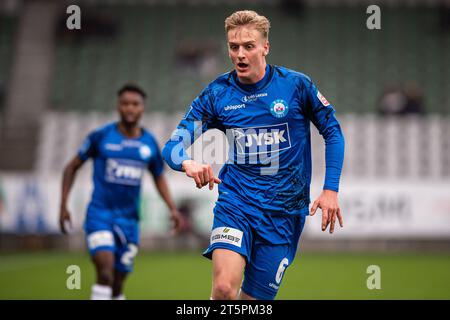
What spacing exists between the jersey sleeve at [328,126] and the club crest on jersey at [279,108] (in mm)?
164

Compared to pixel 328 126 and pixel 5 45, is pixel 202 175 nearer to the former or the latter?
pixel 328 126

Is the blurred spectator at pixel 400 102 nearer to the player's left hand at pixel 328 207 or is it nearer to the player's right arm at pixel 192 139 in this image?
the player's right arm at pixel 192 139

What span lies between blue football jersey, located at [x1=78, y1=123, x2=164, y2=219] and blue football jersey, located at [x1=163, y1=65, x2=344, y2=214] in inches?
107

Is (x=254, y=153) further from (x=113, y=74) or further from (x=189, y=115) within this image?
(x=113, y=74)

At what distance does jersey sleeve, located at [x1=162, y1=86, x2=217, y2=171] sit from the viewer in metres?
4.38

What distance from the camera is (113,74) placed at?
21.0m

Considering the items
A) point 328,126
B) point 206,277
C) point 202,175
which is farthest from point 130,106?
point 206,277

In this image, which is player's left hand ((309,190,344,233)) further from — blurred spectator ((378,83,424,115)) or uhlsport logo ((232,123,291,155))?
blurred spectator ((378,83,424,115))

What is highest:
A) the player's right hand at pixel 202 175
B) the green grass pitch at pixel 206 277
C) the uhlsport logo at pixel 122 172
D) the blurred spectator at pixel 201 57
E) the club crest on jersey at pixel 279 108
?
the blurred spectator at pixel 201 57

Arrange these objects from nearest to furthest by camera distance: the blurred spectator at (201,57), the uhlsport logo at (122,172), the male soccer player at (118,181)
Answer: the male soccer player at (118,181) → the uhlsport logo at (122,172) → the blurred spectator at (201,57)

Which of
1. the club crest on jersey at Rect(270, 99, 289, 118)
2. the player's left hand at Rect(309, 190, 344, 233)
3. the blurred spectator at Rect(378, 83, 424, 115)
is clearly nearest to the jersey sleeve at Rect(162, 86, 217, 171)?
the club crest on jersey at Rect(270, 99, 289, 118)

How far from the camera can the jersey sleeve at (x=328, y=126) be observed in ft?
15.0

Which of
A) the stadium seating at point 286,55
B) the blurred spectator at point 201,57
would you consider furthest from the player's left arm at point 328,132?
the blurred spectator at point 201,57

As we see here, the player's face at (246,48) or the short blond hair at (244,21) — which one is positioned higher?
the short blond hair at (244,21)
